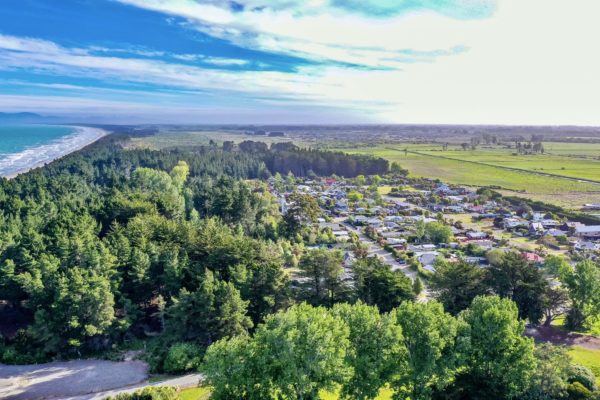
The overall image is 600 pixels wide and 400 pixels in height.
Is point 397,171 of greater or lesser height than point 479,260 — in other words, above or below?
above

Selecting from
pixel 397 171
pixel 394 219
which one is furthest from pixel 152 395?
pixel 397 171

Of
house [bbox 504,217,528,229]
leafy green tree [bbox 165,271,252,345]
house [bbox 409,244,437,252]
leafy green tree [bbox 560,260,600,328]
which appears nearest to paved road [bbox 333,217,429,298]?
house [bbox 409,244,437,252]

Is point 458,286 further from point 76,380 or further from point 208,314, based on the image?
point 76,380

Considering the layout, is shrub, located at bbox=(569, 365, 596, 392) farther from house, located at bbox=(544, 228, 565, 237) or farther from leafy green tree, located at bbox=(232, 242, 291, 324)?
house, located at bbox=(544, 228, 565, 237)

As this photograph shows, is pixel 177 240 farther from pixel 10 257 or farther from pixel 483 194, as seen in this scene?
pixel 483 194

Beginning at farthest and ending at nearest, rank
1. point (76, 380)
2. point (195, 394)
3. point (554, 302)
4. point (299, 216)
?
point (299, 216), point (554, 302), point (76, 380), point (195, 394)

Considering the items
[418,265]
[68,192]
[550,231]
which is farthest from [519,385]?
[68,192]
